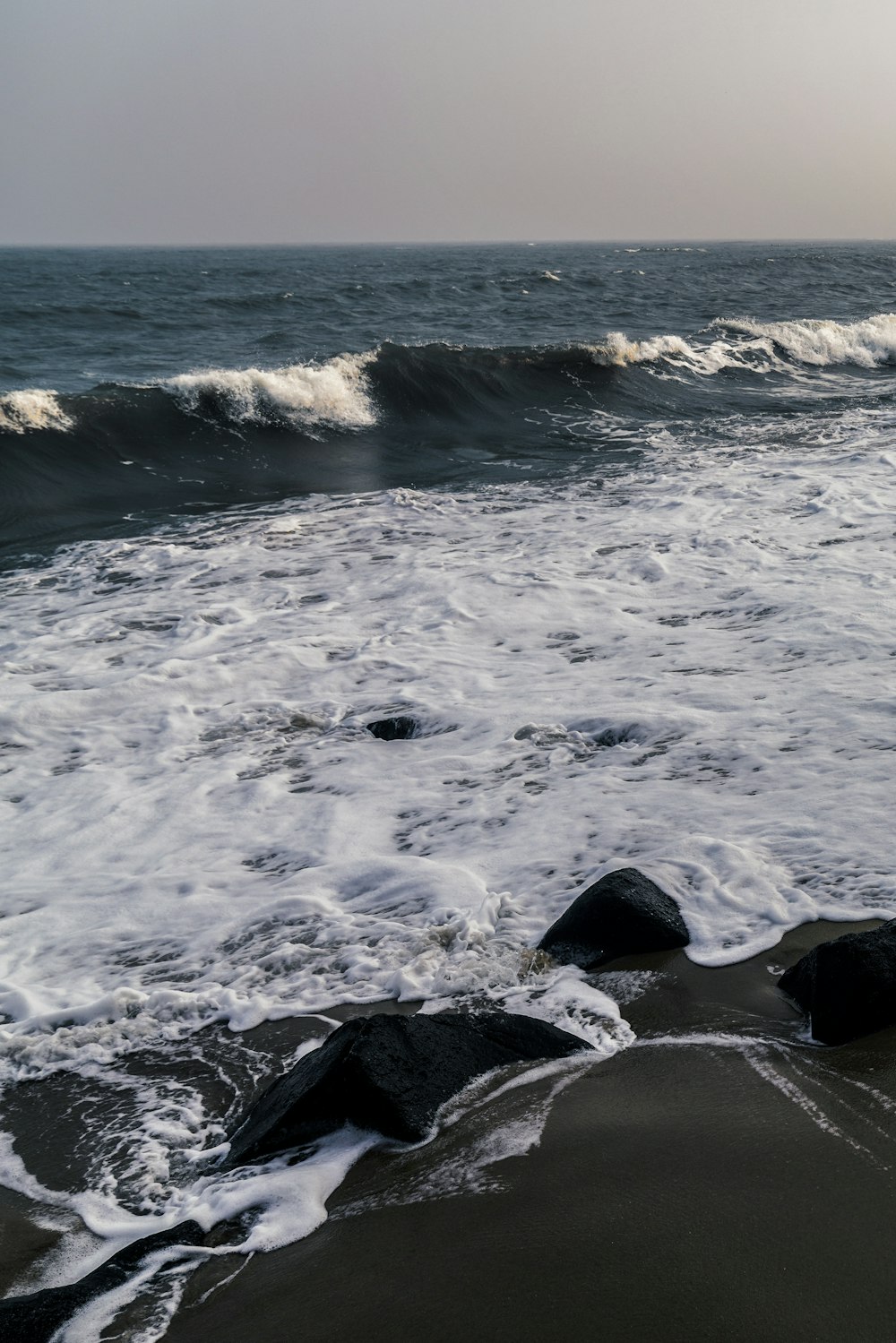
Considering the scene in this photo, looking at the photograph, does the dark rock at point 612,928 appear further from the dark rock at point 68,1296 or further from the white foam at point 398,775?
the dark rock at point 68,1296

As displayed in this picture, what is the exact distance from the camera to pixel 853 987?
3041 millimetres

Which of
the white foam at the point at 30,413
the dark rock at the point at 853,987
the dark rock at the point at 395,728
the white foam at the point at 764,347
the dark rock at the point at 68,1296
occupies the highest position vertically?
the white foam at the point at 764,347

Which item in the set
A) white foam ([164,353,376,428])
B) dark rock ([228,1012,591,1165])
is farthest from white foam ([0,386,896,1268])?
white foam ([164,353,376,428])

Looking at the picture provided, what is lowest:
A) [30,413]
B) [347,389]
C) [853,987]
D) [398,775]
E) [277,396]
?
[398,775]

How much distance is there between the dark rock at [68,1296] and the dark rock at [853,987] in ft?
6.06

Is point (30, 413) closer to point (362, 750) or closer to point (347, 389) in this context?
point (347, 389)

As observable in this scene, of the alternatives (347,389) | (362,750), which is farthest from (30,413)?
(362,750)

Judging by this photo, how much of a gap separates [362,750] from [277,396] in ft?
38.7

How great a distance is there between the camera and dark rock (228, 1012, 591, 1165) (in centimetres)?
276

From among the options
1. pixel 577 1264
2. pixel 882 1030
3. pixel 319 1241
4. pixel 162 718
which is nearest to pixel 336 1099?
pixel 319 1241

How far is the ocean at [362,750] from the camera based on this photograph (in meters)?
3.25

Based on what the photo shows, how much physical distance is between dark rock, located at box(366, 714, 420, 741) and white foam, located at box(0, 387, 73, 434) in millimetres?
10598

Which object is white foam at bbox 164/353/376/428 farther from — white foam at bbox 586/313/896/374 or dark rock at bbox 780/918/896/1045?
dark rock at bbox 780/918/896/1045

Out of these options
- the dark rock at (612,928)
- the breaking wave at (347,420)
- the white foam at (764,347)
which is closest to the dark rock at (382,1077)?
the dark rock at (612,928)
